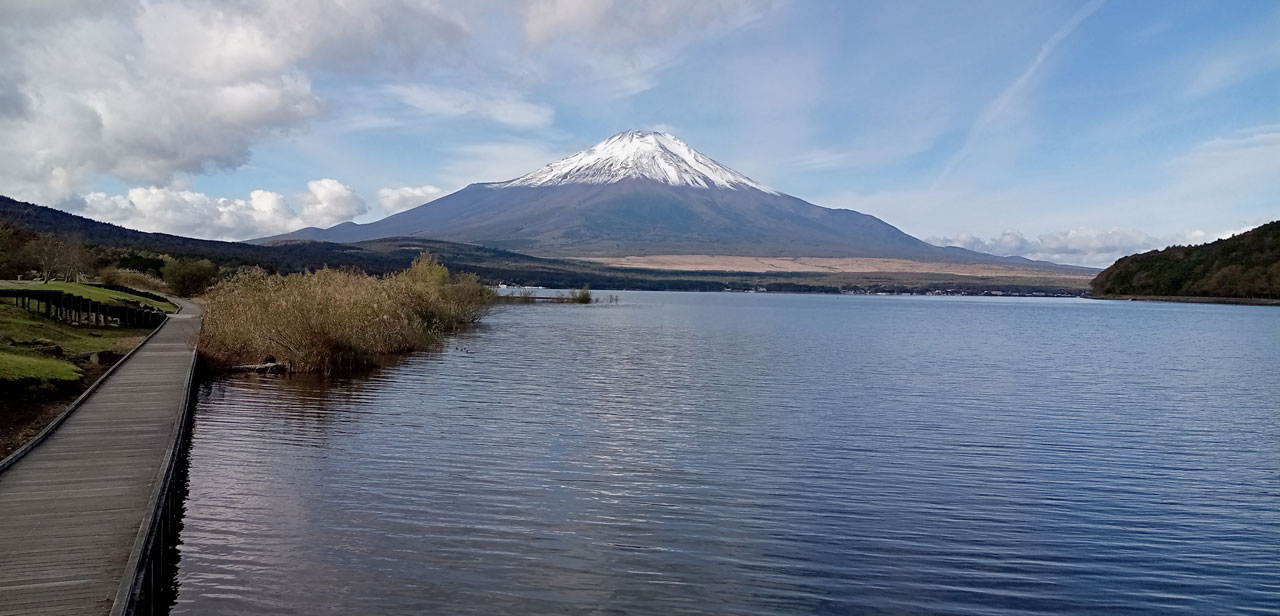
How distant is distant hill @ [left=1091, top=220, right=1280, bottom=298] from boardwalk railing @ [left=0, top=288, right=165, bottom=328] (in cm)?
9961

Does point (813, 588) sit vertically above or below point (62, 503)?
below

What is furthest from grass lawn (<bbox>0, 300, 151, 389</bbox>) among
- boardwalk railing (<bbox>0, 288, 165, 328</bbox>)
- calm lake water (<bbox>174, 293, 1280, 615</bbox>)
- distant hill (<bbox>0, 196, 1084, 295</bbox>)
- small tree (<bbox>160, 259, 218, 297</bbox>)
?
distant hill (<bbox>0, 196, 1084, 295</bbox>)

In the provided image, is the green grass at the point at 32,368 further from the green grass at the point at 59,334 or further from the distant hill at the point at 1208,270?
the distant hill at the point at 1208,270

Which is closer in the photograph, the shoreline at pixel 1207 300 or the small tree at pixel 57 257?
the small tree at pixel 57 257

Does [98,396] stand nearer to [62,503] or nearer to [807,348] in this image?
Result: [62,503]

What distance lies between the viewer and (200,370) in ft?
73.6

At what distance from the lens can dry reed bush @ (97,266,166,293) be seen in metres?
49.4

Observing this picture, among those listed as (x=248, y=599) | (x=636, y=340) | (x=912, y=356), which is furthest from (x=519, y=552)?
(x=636, y=340)

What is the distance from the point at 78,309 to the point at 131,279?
88.3 feet

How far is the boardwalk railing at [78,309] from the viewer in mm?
27781

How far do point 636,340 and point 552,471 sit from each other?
2593 cm

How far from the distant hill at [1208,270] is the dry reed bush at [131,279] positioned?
98569mm

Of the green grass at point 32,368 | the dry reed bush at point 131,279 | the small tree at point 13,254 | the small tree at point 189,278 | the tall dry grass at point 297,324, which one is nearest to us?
the green grass at point 32,368

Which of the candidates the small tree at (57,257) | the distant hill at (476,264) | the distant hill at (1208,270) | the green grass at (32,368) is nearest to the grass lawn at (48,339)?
the green grass at (32,368)
